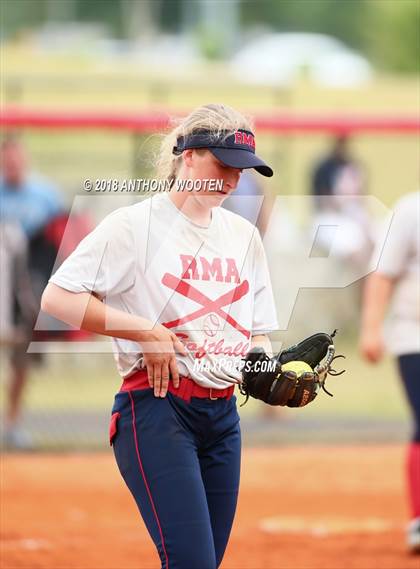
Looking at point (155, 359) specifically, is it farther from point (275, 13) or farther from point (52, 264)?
point (275, 13)

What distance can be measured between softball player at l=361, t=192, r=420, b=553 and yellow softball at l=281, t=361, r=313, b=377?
2.35m

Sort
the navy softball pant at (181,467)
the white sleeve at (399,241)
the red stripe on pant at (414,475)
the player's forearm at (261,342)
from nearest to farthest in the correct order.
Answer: the navy softball pant at (181,467) < the player's forearm at (261,342) < the white sleeve at (399,241) < the red stripe on pant at (414,475)

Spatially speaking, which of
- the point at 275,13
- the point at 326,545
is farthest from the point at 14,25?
the point at 326,545

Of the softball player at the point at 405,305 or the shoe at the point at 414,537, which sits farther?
the shoe at the point at 414,537

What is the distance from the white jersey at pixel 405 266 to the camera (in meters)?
6.27

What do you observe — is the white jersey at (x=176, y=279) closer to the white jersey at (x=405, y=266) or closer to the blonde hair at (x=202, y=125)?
the blonde hair at (x=202, y=125)

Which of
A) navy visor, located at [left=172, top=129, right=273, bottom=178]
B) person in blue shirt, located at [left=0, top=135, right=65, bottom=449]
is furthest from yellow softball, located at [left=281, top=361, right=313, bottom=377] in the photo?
person in blue shirt, located at [left=0, top=135, right=65, bottom=449]

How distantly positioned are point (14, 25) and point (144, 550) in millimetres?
42161

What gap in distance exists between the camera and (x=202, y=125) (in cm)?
396

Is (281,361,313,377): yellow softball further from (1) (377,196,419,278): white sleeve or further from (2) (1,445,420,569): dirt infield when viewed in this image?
(2) (1,445,420,569): dirt infield

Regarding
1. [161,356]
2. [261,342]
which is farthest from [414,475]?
[161,356]

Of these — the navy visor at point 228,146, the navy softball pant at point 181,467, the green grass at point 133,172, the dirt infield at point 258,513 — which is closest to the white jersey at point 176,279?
the navy softball pant at point 181,467

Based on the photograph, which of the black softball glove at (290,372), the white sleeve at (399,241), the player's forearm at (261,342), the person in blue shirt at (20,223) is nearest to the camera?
the black softball glove at (290,372)

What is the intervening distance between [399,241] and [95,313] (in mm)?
2789
